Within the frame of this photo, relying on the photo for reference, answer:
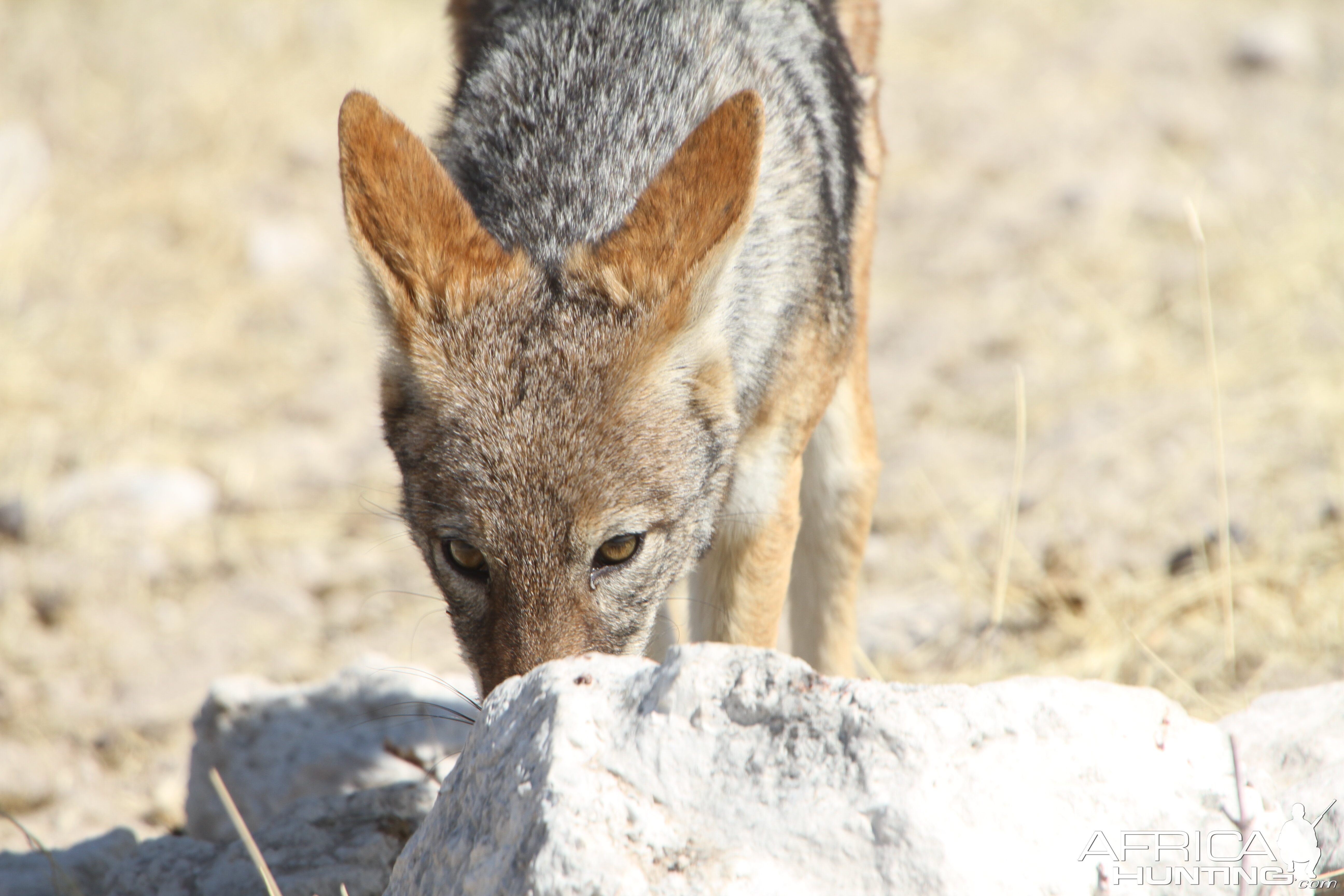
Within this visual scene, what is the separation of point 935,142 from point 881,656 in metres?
6.24

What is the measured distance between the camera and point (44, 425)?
654cm

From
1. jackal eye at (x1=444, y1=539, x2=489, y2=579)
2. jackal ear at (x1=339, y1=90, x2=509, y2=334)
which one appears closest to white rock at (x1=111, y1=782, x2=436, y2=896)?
jackal eye at (x1=444, y1=539, x2=489, y2=579)

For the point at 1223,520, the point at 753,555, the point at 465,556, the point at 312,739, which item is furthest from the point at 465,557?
the point at 1223,520

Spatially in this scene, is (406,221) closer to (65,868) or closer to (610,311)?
(610,311)

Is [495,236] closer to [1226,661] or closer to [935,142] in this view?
[1226,661]

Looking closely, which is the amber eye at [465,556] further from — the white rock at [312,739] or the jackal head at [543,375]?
the white rock at [312,739]

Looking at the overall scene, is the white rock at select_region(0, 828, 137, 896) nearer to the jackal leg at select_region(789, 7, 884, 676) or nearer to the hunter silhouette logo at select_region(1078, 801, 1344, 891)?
the jackal leg at select_region(789, 7, 884, 676)

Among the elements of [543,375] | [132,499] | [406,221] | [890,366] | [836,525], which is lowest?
[836,525]

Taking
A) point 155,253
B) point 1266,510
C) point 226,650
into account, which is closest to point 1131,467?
point 1266,510

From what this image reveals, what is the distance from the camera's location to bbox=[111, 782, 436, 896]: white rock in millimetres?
3016

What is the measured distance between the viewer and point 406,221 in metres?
2.87

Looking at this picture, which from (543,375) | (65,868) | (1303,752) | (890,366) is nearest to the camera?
(1303,752)

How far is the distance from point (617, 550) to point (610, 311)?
593mm

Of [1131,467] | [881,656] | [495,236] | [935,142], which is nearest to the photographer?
[495,236]
